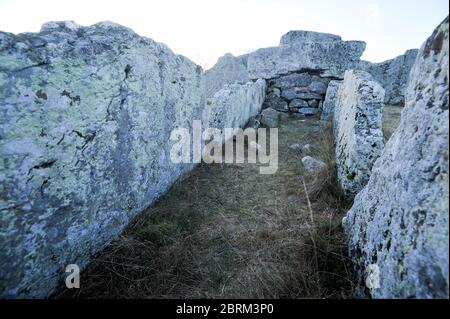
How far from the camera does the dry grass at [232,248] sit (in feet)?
5.75

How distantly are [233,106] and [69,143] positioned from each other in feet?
12.5

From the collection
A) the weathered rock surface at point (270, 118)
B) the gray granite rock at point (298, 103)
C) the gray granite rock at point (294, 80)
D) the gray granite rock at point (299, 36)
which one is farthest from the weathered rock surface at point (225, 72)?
the weathered rock surface at point (270, 118)

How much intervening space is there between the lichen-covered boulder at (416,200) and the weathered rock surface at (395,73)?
718cm

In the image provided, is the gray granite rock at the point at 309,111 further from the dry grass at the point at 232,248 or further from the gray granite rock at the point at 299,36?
the dry grass at the point at 232,248

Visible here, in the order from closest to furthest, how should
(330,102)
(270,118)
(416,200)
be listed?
1. (416,200)
2. (270,118)
3. (330,102)

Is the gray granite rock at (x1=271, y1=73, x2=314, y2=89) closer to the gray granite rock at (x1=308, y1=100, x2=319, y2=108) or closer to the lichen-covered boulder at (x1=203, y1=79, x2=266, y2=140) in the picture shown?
the gray granite rock at (x1=308, y1=100, x2=319, y2=108)

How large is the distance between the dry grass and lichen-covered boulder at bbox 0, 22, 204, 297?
24 centimetres

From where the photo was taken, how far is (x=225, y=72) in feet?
34.8

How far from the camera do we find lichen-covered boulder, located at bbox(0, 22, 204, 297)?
4.68 ft

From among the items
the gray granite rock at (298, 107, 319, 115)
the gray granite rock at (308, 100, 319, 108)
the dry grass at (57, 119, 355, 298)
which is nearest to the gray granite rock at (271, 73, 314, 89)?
the gray granite rock at (308, 100, 319, 108)

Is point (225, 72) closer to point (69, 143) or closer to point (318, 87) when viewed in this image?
point (318, 87)

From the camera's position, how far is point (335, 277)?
5.84 feet

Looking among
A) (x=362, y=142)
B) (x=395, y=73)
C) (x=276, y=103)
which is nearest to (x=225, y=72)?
(x=276, y=103)
